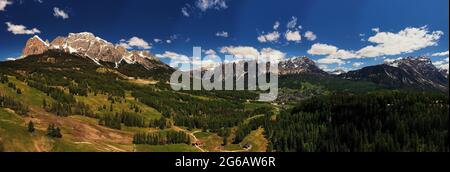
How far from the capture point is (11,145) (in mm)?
168625
